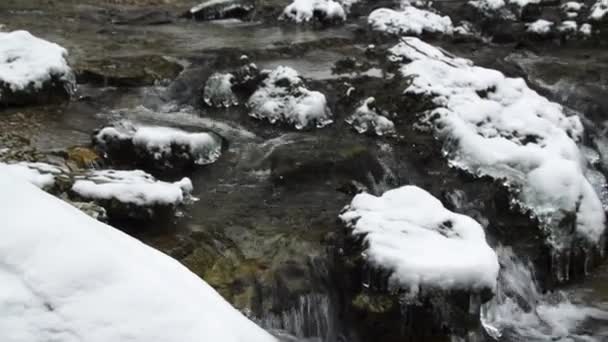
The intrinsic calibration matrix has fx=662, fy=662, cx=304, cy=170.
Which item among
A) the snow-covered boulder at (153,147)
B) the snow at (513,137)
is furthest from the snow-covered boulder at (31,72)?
the snow at (513,137)

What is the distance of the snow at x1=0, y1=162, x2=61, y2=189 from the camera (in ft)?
17.7

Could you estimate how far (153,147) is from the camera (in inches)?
275

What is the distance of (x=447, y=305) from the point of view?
191 inches

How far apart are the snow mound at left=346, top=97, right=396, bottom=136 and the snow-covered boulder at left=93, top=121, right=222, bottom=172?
2078 millimetres

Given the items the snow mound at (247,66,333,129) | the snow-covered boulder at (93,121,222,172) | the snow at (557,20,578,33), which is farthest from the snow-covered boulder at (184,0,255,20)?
the snow-covered boulder at (93,121,222,172)

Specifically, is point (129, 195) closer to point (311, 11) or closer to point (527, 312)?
point (527, 312)

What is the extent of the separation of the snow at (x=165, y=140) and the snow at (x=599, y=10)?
9497 millimetres

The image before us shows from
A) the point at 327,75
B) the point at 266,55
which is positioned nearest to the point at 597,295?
the point at 327,75

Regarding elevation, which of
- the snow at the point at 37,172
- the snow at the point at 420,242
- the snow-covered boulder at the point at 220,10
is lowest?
the snow-covered boulder at the point at 220,10

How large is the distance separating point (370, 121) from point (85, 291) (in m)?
6.18

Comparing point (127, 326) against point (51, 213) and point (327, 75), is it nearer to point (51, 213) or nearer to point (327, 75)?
point (51, 213)

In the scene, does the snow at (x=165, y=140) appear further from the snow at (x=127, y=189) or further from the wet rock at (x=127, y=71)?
the wet rock at (x=127, y=71)

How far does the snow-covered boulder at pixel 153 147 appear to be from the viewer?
6.96 m

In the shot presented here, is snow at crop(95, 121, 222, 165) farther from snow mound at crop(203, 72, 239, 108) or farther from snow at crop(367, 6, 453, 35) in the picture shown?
snow at crop(367, 6, 453, 35)
